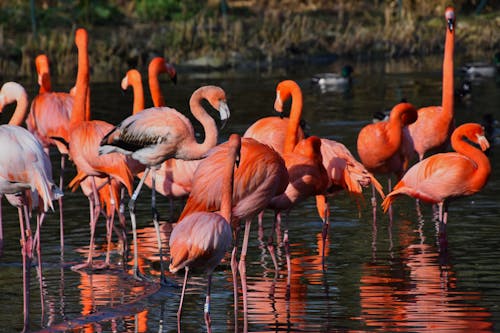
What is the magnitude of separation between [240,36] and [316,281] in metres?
21.2

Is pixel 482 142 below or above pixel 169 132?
below

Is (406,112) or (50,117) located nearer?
(406,112)

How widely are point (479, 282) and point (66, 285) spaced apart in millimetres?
2983

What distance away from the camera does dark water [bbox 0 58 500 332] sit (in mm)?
7102

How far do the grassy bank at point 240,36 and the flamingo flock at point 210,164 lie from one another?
14.9m

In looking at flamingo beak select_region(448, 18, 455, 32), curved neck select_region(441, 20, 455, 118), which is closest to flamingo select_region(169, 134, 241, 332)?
curved neck select_region(441, 20, 455, 118)

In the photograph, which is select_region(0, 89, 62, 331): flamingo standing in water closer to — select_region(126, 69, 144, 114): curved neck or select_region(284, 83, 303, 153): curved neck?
select_region(126, 69, 144, 114): curved neck

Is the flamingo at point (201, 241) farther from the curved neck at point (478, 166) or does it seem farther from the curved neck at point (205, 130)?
the curved neck at point (478, 166)

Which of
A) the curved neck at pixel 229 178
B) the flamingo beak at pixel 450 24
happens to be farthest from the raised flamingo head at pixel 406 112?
the curved neck at pixel 229 178

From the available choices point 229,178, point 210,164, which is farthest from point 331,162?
point 229,178

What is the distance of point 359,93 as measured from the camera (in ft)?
72.2

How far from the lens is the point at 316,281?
8164mm

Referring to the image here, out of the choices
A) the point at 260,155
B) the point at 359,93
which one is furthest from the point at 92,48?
the point at 260,155

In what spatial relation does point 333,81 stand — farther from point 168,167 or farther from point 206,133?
point 206,133
